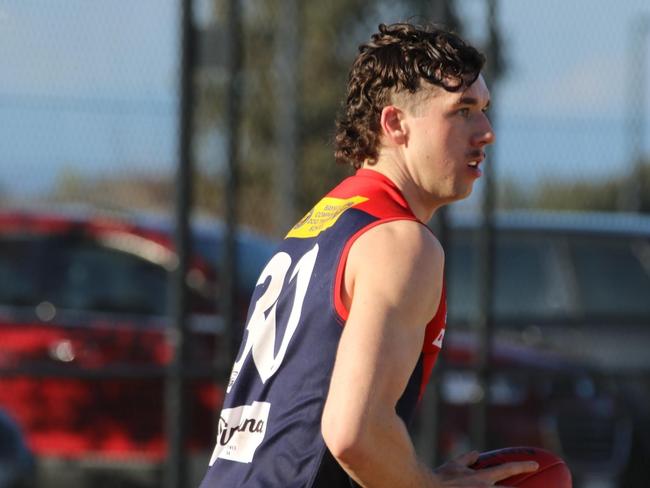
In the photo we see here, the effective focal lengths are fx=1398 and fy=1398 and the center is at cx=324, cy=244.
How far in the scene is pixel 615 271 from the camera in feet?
27.9

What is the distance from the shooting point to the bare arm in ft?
8.89

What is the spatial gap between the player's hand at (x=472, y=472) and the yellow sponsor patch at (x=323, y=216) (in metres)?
0.58

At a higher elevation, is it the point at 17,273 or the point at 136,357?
the point at 17,273

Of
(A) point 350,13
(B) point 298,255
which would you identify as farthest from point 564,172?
(B) point 298,255

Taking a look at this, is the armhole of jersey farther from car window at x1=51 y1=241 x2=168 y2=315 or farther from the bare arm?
car window at x1=51 y1=241 x2=168 y2=315

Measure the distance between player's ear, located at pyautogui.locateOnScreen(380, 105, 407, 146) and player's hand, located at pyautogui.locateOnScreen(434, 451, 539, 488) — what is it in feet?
2.35

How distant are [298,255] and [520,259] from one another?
218 inches

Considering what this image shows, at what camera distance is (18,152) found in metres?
6.89

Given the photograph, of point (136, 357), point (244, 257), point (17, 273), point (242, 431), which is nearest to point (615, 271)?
point (244, 257)

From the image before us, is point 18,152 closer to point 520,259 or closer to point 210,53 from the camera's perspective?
point 210,53

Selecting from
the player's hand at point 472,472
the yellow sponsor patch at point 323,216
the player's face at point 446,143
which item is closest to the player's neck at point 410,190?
the player's face at point 446,143

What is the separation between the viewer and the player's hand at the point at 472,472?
296 cm

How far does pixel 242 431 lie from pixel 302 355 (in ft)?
0.86

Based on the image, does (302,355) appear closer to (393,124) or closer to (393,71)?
(393,124)
